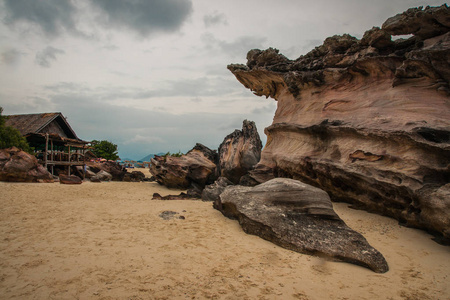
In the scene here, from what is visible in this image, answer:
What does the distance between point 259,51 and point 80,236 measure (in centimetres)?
1372

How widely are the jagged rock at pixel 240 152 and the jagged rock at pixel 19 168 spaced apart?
12.0 m

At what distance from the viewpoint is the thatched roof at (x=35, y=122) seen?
23577 mm

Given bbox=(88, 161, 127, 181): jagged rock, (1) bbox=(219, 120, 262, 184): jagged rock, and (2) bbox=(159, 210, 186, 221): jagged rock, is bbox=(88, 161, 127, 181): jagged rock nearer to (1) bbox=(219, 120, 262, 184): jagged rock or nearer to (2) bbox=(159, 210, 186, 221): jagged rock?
(1) bbox=(219, 120, 262, 184): jagged rock

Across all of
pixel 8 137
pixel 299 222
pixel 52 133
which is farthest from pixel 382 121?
pixel 52 133

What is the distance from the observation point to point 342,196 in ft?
30.6

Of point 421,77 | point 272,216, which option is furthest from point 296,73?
point 272,216

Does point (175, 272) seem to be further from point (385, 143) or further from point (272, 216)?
point (385, 143)

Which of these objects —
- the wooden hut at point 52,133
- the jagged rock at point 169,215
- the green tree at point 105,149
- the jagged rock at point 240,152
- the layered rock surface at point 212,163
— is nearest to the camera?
the jagged rock at point 169,215

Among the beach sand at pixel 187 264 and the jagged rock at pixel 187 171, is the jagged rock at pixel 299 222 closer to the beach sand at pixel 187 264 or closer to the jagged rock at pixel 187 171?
the beach sand at pixel 187 264

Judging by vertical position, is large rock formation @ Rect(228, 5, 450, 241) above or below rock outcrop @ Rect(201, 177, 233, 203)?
above

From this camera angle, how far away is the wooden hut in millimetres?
22125

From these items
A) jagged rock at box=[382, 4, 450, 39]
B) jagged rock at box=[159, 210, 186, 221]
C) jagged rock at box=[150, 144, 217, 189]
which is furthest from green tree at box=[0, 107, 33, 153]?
jagged rock at box=[382, 4, 450, 39]

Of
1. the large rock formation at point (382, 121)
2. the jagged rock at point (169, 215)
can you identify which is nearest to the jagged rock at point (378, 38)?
the large rock formation at point (382, 121)

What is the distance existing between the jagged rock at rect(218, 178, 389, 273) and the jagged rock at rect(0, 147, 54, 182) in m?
14.3
